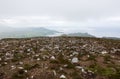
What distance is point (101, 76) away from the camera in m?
16.7

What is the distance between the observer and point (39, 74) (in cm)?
1661

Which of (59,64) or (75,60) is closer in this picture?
(59,64)

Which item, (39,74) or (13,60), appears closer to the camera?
(39,74)

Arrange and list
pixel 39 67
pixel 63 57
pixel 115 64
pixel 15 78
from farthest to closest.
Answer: pixel 63 57 < pixel 115 64 < pixel 39 67 < pixel 15 78

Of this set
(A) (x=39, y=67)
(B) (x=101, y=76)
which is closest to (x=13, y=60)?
(A) (x=39, y=67)

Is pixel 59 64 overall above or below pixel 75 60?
below

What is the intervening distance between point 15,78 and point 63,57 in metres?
5.83

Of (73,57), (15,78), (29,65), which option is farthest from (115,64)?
(15,78)

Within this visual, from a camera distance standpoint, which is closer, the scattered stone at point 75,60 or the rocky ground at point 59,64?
the rocky ground at point 59,64

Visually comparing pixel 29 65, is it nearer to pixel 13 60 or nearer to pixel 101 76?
pixel 13 60

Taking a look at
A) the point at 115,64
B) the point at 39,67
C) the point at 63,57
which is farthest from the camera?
the point at 63,57

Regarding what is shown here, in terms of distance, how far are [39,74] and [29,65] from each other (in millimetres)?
2347

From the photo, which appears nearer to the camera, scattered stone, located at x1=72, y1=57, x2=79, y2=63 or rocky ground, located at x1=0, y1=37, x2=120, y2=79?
rocky ground, located at x1=0, y1=37, x2=120, y2=79

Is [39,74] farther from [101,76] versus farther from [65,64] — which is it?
[101,76]
